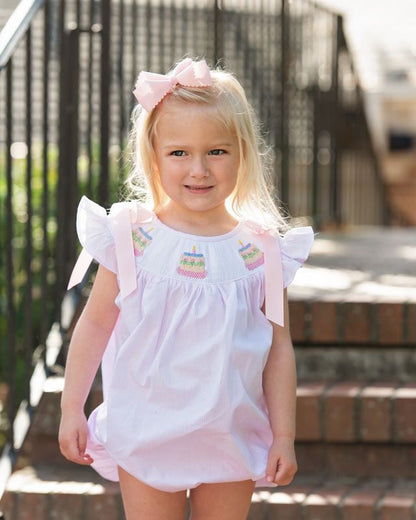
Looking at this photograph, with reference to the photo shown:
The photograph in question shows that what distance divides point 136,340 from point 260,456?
0.35m

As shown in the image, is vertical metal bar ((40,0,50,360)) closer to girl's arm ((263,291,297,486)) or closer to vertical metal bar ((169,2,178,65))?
girl's arm ((263,291,297,486))

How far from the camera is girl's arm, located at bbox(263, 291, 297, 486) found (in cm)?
229

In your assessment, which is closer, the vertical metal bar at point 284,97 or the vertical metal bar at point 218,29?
the vertical metal bar at point 218,29

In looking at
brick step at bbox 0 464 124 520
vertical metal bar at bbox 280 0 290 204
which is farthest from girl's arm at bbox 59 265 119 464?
vertical metal bar at bbox 280 0 290 204

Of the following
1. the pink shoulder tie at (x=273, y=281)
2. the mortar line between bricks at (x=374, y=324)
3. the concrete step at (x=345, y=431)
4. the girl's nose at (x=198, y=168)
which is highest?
the girl's nose at (x=198, y=168)

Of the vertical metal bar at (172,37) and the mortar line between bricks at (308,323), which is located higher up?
the vertical metal bar at (172,37)

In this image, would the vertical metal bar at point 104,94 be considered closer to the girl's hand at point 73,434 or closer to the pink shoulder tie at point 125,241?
the pink shoulder tie at point 125,241

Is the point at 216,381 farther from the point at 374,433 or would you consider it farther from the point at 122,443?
the point at 374,433

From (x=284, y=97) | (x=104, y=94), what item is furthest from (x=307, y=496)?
(x=284, y=97)

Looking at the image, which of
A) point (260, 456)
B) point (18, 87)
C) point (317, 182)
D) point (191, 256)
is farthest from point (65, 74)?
point (18, 87)

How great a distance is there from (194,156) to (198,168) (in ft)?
0.10

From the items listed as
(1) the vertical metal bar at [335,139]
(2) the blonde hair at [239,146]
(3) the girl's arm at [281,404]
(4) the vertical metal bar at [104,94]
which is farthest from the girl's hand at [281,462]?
(1) the vertical metal bar at [335,139]

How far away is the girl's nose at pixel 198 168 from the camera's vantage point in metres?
2.27

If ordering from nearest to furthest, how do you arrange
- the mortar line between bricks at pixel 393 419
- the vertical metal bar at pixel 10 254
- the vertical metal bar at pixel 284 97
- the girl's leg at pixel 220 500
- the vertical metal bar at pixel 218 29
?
the girl's leg at pixel 220 500, the vertical metal bar at pixel 10 254, the mortar line between bricks at pixel 393 419, the vertical metal bar at pixel 218 29, the vertical metal bar at pixel 284 97
